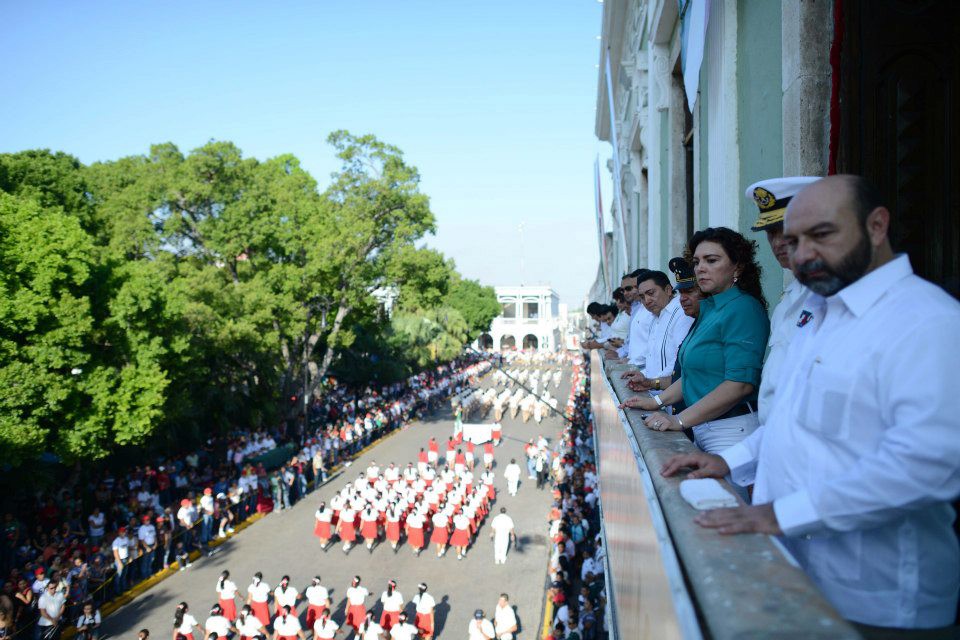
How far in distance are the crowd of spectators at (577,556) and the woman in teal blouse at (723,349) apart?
6255mm

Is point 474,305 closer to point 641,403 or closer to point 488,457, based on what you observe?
point 488,457

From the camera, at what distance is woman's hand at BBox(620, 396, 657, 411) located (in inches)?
151

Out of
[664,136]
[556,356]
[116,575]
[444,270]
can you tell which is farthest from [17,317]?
[556,356]

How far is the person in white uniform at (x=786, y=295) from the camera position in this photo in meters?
2.68

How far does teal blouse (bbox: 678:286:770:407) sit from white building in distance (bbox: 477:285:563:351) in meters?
78.9

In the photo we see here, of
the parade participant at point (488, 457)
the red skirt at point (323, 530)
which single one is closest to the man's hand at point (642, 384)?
the red skirt at point (323, 530)

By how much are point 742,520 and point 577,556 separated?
13210mm

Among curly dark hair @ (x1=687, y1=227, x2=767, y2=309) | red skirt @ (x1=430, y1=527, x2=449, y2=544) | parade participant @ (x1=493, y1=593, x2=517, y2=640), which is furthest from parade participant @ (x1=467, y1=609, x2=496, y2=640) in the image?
curly dark hair @ (x1=687, y1=227, x2=767, y2=309)

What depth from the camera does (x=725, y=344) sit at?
3.21 meters

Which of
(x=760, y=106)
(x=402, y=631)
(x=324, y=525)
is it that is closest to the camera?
(x=760, y=106)

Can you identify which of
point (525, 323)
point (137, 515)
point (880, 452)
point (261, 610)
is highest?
point (880, 452)

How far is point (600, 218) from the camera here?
62.3 ft

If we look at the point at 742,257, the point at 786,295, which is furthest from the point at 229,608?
the point at 786,295

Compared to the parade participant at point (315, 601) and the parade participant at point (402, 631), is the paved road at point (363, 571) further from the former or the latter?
the parade participant at point (402, 631)
